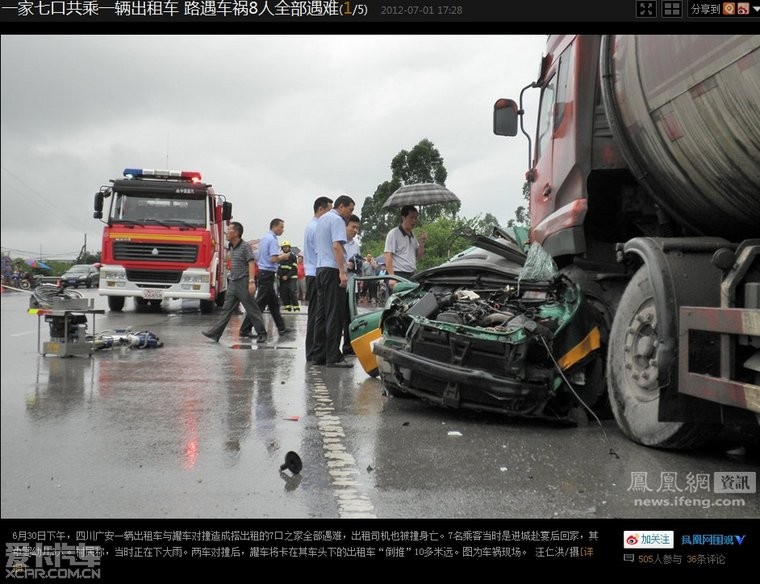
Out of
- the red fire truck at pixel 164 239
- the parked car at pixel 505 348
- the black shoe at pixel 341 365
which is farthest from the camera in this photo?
the red fire truck at pixel 164 239

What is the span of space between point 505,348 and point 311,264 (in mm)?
4761

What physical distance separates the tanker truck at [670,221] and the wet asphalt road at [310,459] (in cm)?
42

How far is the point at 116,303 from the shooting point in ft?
47.2

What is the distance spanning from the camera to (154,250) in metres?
13.4

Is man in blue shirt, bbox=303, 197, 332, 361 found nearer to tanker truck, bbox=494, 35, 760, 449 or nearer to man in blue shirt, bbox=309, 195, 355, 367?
man in blue shirt, bbox=309, 195, 355, 367

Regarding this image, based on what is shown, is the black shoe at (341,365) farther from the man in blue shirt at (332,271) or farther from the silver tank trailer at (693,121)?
the silver tank trailer at (693,121)

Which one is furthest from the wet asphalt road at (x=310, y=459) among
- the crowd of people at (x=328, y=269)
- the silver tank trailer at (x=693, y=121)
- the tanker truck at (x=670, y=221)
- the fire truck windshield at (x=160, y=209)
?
the fire truck windshield at (x=160, y=209)

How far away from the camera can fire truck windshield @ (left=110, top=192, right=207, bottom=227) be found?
13.5 m

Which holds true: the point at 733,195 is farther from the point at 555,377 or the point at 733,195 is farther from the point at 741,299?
the point at 555,377

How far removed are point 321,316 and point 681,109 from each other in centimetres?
524

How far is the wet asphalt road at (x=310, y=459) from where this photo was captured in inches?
124

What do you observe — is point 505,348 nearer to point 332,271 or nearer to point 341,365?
point 341,365

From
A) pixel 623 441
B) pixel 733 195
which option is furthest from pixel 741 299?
pixel 623 441

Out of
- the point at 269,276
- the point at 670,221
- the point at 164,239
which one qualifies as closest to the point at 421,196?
the point at 269,276
